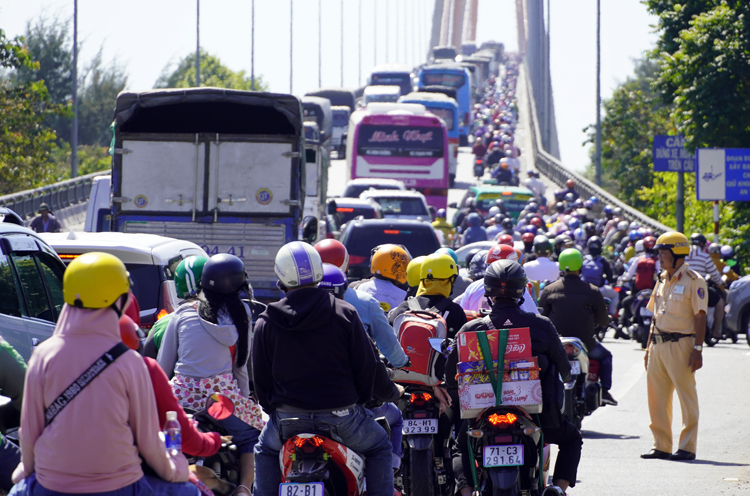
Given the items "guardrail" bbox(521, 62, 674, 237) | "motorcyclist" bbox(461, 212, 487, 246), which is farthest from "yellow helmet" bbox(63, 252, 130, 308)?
"guardrail" bbox(521, 62, 674, 237)

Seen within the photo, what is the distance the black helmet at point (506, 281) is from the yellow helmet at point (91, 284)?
2.82m

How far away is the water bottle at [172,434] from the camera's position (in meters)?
4.01

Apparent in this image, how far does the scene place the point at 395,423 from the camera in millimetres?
6449

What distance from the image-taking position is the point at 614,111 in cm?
7294

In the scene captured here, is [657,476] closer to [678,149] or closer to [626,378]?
[626,378]

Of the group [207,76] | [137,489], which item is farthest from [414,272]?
[207,76]

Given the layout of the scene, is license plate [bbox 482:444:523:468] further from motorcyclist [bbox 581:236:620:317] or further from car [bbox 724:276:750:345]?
car [bbox 724:276:750:345]

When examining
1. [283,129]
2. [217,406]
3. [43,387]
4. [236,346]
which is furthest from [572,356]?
[283,129]

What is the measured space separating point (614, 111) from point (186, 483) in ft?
233

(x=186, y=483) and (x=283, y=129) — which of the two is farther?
(x=283, y=129)

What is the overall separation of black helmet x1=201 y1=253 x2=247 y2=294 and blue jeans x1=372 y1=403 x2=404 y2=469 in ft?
3.59

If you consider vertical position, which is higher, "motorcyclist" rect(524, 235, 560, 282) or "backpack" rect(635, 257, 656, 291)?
"motorcyclist" rect(524, 235, 560, 282)

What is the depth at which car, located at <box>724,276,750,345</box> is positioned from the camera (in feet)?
62.5

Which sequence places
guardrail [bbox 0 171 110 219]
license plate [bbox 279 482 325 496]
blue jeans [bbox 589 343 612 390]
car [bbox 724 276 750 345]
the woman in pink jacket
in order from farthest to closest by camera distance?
guardrail [bbox 0 171 110 219], car [bbox 724 276 750 345], blue jeans [bbox 589 343 612 390], license plate [bbox 279 482 325 496], the woman in pink jacket
